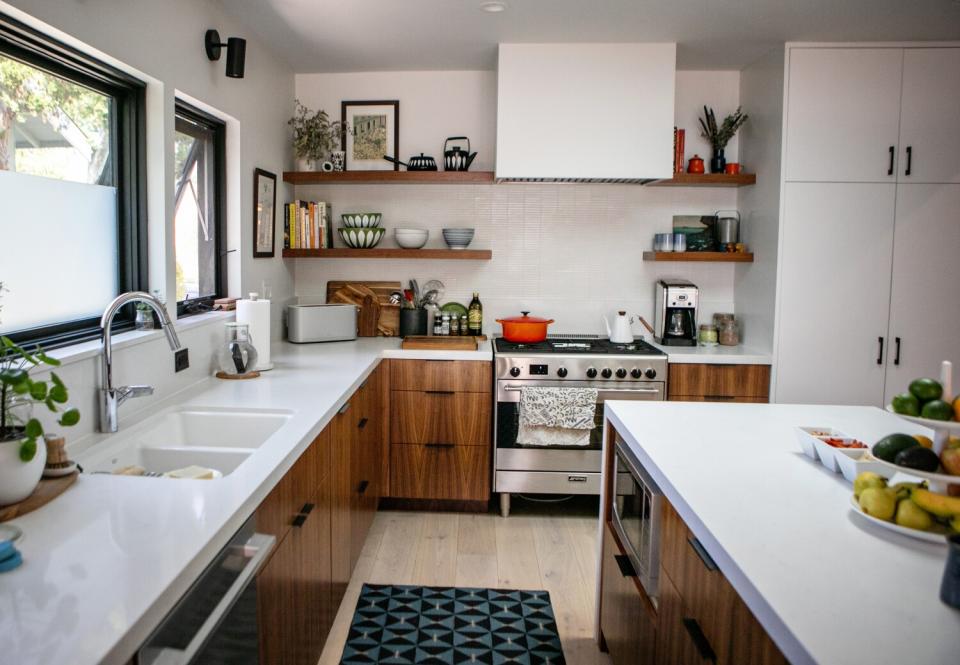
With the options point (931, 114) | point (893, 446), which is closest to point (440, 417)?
point (893, 446)

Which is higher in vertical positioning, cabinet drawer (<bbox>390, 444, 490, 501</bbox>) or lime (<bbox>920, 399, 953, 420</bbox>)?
lime (<bbox>920, 399, 953, 420</bbox>)

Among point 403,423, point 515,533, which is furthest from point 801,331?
point 403,423

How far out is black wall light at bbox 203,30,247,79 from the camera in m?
2.92

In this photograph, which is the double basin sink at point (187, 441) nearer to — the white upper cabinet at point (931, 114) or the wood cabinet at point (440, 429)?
the wood cabinet at point (440, 429)

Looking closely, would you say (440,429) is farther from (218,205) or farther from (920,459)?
(920,459)

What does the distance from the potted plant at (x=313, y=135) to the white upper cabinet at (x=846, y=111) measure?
8.14 feet

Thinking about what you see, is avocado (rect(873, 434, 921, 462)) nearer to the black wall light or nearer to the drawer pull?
the drawer pull

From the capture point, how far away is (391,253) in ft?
13.3

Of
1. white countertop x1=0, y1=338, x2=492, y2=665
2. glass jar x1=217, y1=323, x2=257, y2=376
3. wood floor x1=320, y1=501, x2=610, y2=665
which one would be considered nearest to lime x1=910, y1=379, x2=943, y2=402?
white countertop x1=0, y1=338, x2=492, y2=665

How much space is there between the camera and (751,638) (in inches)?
46.6

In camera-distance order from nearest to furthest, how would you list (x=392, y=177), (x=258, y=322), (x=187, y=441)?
(x=187, y=441) → (x=258, y=322) → (x=392, y=177)

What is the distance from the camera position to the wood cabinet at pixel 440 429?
12.2 ft

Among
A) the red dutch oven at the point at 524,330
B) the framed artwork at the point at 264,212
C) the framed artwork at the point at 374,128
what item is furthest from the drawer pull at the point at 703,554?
the framed artwork at the point at 374,128

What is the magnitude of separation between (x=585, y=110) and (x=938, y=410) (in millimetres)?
2791
